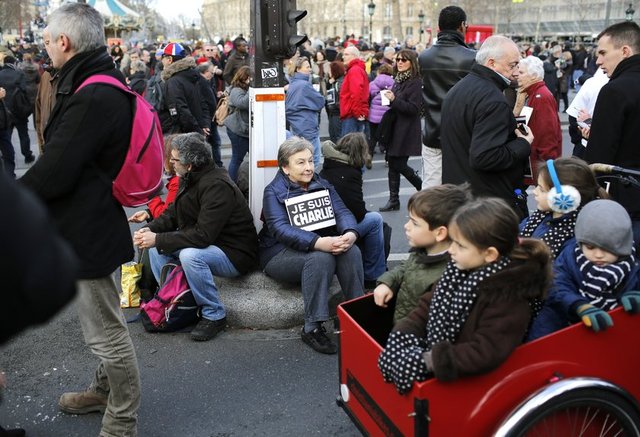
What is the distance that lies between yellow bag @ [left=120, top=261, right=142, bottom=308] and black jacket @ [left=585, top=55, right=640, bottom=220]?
326 cm

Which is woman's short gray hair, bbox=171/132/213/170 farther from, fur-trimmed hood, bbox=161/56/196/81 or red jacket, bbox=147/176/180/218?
fur-trimmed hood, bbox=161/56/196/81

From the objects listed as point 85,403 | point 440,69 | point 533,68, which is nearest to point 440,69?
point 440,69

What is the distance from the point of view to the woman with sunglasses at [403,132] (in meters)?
7.89

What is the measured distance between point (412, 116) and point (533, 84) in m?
2.76

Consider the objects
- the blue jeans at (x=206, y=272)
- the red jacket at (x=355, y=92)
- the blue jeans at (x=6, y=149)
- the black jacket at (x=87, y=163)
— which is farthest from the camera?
the red jacket at (x=355, y=92)

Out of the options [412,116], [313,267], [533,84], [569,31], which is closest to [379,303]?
[313,267]

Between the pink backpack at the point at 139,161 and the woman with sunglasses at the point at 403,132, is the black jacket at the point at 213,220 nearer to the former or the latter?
the pink backpack at the point at 139,161

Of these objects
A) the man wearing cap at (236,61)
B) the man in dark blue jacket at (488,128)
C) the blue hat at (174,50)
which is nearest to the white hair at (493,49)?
the man in dark blue jacket at (488,128)

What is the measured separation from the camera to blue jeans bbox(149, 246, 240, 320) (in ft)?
14.2

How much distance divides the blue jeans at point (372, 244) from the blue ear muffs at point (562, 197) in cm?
189

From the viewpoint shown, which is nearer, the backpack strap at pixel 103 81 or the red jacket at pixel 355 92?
the backpack strap at pixel 103 81

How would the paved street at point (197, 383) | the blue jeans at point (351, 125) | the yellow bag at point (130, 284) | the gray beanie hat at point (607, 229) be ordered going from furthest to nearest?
the blue jeans at point (351, 125) → the yellow bag at point (130, 284) → the paved street at point (197, 383) → the gray beanie hat at point (607, 229)

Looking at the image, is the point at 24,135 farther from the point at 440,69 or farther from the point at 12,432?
the point at 12,432

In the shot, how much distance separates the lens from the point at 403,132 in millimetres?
7930
